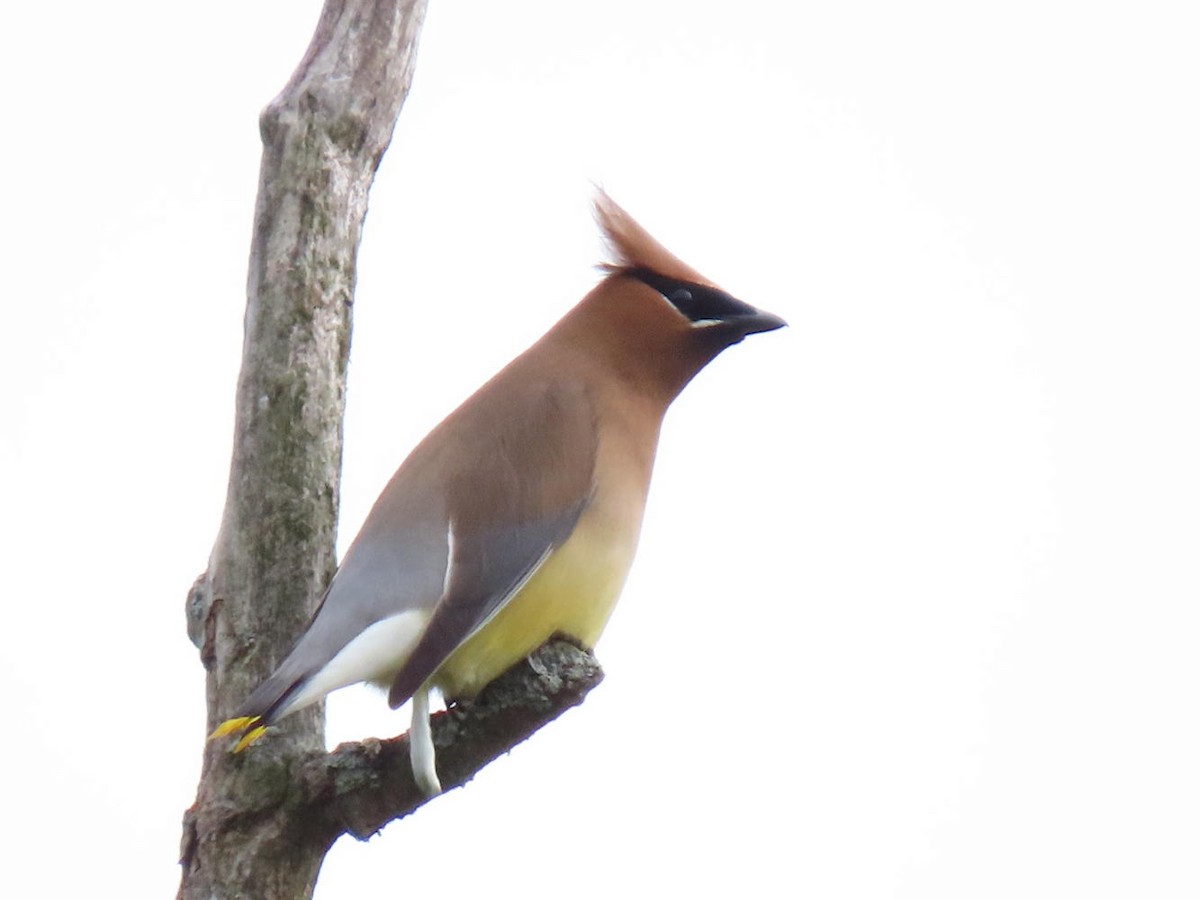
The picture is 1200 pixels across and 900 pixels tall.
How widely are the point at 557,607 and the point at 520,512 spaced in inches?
8.9

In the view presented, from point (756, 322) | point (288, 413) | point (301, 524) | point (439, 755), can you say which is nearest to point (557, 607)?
point (439, 755)

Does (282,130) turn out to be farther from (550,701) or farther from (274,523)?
(550,701)

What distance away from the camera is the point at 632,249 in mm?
4844

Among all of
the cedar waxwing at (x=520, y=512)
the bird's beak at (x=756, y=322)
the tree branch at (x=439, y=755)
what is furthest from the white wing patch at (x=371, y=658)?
the bird's beak at (x=756, y=322)

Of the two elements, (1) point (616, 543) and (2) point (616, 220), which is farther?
(2) point (616, 220)

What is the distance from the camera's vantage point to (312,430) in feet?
13.3

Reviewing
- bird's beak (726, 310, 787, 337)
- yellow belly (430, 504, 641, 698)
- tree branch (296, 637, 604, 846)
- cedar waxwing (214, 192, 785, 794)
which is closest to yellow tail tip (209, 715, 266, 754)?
cedar waxwing (214, 192, 785, 794)

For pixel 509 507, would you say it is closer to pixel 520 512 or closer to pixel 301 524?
pixel 520 512

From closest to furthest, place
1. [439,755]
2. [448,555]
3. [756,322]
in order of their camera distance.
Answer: [439,755], [448,555], [756,322]

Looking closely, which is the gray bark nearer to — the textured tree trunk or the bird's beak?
the textured tree trunk

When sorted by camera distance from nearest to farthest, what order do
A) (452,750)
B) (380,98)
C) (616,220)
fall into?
(452,750) < (380,98) < (616,220)

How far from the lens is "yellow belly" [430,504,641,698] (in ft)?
12.9

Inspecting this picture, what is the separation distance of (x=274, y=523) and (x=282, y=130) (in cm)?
89

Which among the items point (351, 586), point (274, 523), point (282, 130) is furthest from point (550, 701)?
point (282, 130)
